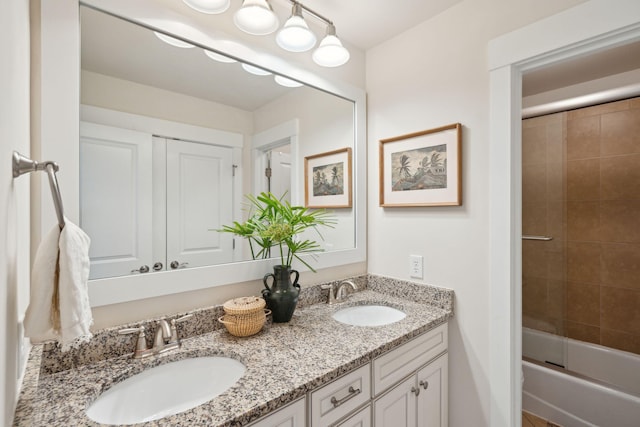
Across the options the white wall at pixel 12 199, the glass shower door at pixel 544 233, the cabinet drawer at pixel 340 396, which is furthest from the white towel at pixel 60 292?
the glass shower door at pixel 544 233

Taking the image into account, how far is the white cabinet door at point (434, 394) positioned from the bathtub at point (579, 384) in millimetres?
944

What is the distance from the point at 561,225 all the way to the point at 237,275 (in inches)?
101

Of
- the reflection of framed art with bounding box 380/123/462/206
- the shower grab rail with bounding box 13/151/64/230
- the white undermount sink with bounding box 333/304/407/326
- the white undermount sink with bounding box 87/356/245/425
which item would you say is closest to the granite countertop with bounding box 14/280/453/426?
the white undermount sink with bounding box 87/356/245/425

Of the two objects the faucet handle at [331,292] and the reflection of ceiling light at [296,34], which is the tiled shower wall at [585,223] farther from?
the reflection of ceiling light at [296,34]

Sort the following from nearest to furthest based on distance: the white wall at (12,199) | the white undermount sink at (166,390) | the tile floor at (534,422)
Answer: the white wall at (12,199) < the white undermount sink at (166,390) < the tile floor at (534,422)

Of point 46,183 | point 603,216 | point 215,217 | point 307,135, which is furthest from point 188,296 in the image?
point 603,216

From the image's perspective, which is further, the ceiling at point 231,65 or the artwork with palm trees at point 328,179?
the artwork with palm trees at point 328,179

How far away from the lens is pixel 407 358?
123 cm

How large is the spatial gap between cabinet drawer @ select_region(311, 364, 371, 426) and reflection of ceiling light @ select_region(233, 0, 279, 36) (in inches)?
53.3

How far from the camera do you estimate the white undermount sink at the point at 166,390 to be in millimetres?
835

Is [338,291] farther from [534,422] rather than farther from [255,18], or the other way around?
[534,422]

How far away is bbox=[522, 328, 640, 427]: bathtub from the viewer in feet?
5.52

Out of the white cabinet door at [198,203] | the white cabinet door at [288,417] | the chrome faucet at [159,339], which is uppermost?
the white cabinet door at [198,203]

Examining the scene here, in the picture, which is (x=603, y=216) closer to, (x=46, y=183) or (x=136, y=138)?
(x=136, y=138)
